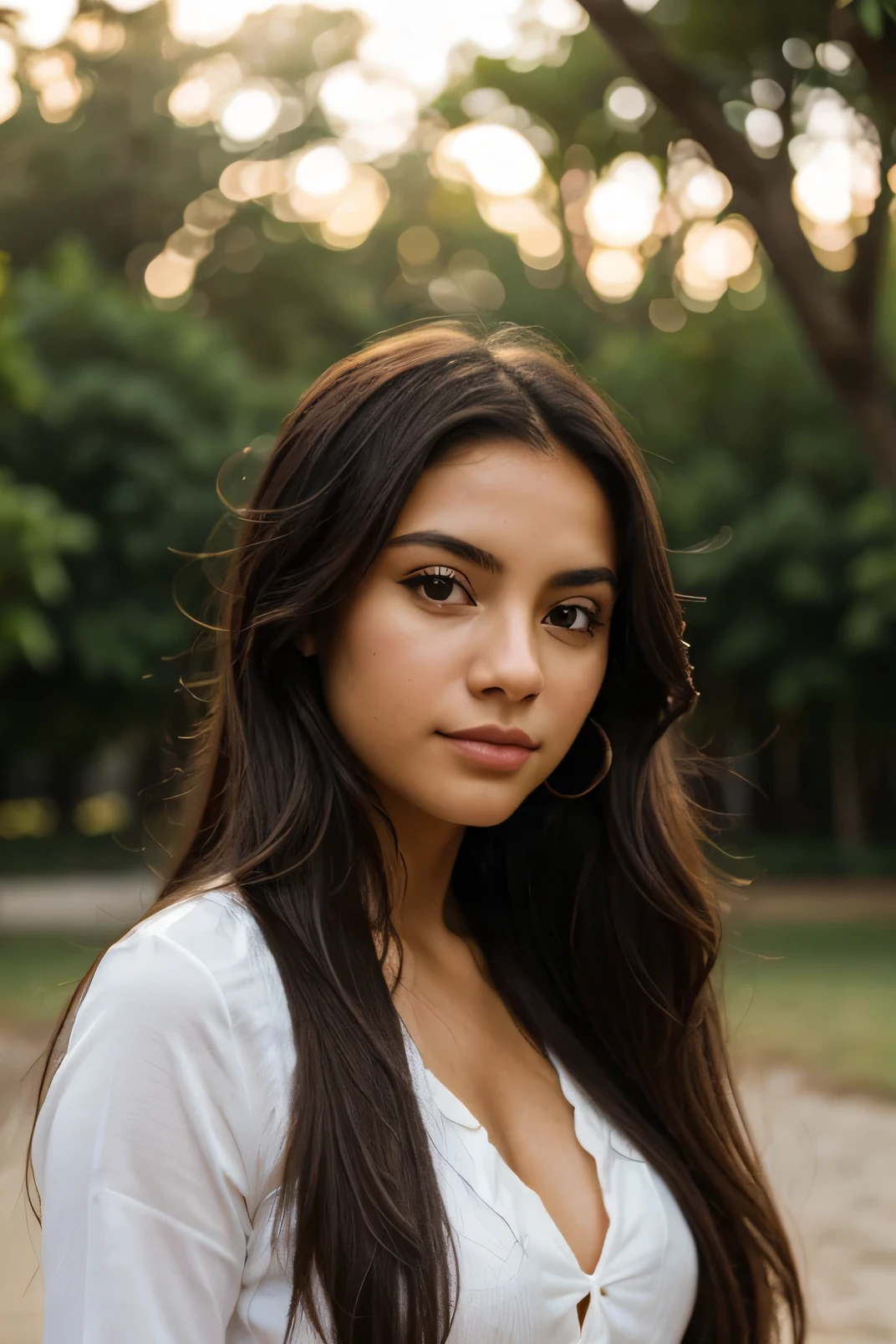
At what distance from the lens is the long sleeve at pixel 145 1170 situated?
143cm

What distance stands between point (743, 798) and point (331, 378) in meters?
24.3

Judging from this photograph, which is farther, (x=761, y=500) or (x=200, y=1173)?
(x=761, y=500)

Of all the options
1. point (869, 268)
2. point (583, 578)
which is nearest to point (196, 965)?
point (583, 578)

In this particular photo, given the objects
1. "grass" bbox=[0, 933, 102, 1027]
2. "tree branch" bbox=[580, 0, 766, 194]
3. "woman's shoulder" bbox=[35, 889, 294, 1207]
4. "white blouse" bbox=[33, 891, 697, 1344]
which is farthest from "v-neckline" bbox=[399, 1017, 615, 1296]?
"grass" bbox=[0, 933, 102, 1027]

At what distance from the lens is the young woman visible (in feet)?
4.89

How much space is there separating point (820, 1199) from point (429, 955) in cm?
542

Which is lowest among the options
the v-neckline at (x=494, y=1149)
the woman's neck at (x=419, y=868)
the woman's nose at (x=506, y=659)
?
the v-neckline at (x=494, y=1149)

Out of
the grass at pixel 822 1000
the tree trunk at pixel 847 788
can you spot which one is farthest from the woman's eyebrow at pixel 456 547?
the tree trunk at pixel 847 788

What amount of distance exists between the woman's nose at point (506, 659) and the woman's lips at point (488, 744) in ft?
0.15

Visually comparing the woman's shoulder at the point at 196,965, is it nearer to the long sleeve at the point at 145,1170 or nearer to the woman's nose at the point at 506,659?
the long sleeve at the point at 145,1170

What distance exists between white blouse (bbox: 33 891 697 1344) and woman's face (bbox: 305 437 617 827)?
296 millimetres

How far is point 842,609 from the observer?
18359mm

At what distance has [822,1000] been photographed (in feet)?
38.2

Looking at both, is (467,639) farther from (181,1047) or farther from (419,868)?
(181,1047)
